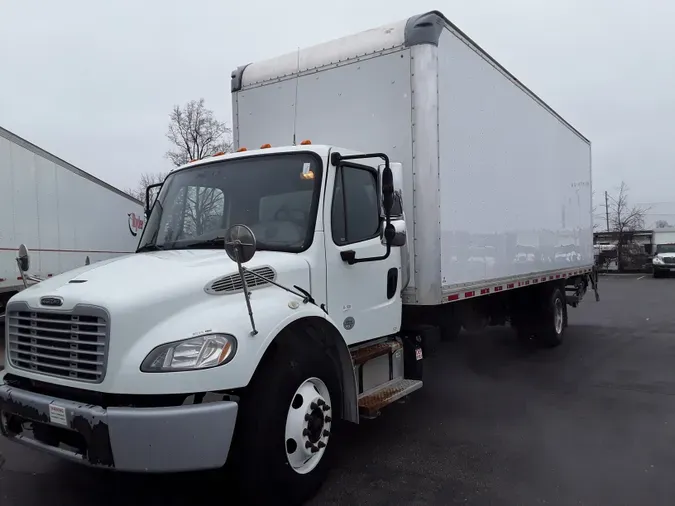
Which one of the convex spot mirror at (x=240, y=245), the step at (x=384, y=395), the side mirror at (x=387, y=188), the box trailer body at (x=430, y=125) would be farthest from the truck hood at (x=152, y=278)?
the box trailer body at (x=430, y=125)

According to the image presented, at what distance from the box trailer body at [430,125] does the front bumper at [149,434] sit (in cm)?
258

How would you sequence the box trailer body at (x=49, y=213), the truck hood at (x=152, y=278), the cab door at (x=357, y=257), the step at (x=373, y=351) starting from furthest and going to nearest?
the box trailer body at (x=49, y=213)
the step at (x=373, y=351)
the cab door at (x=357, y=257)
the truck hood at (x=152, y=278)

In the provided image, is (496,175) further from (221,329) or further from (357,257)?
(221,329)

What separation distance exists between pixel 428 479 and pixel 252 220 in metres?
2.39

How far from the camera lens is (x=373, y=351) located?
4816 mm

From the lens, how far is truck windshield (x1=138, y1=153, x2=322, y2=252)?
13.8 feet

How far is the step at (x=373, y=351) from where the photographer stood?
461 cm

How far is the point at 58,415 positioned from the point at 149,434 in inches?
24.4

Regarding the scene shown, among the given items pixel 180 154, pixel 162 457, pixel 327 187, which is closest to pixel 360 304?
pixel 327 187

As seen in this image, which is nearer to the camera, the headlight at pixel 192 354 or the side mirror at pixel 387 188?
the headlight at pixel 192 354

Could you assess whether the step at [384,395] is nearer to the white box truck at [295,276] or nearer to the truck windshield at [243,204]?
the white box truck at [295,276]

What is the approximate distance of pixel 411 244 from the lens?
520 cm

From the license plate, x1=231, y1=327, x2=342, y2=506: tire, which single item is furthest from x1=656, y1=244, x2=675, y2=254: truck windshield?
the license plate

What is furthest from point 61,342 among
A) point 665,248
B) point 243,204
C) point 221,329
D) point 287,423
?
point 665,248
